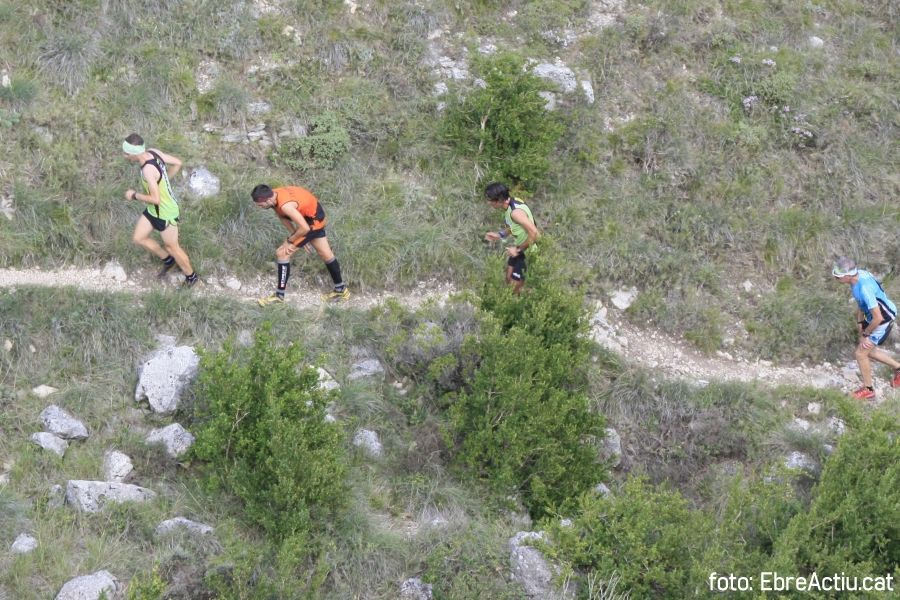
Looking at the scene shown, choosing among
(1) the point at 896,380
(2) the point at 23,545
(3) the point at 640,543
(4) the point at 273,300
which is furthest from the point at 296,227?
(1) the point at 896,380

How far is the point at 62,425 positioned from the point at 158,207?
6.97 feet

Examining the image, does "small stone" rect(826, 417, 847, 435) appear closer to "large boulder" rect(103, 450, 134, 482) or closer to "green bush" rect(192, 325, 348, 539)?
"green bush" rect(192, 325, 348, 539)

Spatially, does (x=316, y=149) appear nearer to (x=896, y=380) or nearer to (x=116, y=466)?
(x=116, y=466)

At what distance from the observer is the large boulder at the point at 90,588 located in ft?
16.4

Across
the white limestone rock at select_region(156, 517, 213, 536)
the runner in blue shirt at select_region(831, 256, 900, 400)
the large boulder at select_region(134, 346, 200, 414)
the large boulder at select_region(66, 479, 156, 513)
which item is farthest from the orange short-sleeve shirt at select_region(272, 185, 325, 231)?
the runner in blue shirt at select_region(831, 256, 900, 400)

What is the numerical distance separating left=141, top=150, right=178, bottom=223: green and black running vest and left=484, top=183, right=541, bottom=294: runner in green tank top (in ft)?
9.67

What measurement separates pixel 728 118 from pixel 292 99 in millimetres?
5502

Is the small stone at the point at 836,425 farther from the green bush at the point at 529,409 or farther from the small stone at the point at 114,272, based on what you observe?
the small stone at the point at 114,272

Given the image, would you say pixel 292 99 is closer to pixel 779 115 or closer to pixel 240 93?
pixel 240 93

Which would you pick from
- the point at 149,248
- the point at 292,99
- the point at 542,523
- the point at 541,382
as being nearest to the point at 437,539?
the point at 542,523

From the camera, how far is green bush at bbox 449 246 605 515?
21.7 feet

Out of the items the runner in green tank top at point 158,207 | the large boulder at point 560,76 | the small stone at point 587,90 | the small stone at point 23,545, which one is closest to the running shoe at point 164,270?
the runner in green tank top at point 158,207

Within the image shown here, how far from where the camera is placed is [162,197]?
7.33m

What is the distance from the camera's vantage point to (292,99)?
9383mm
